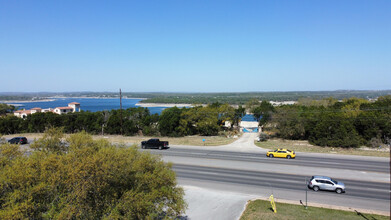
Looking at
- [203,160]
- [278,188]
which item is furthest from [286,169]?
[203,160]

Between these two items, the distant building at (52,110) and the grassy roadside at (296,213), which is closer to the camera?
the grassy roadside at (296,213)

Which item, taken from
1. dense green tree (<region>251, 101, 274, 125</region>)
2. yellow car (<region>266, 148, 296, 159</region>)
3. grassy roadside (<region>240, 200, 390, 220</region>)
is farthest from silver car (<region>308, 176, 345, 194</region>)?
dense green tree (<region>251, 101, 274, 125</region>)

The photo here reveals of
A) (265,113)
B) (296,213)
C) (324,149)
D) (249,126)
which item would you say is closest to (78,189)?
(296,213)

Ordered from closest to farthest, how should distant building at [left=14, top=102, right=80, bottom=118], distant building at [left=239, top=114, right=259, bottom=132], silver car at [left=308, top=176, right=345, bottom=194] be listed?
silver car at [left=308, top=176, right=345, bottom=194]
distant building at [left=239, top=114, right=259, bottom=132]
distant building at [left=14, top=102, right=80, bottom=118]

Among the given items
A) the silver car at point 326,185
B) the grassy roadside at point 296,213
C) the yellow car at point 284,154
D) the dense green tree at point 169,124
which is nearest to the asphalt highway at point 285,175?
the silver car at point 326,185

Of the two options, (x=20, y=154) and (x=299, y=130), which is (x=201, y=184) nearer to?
(x=20, y=154)

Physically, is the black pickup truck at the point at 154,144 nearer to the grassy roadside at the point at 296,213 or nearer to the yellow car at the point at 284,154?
the yellow car at the point at 284,154

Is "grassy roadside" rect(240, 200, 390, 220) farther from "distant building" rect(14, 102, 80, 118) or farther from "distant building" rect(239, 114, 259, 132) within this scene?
"distant building" rect(14, 102, 80, 118)

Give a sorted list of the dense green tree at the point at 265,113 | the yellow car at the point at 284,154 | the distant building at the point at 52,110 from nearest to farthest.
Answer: the yellow car at the point at 284,154 < the dense green tree at the point at 265,113 < the distant building at the point at 52,110
